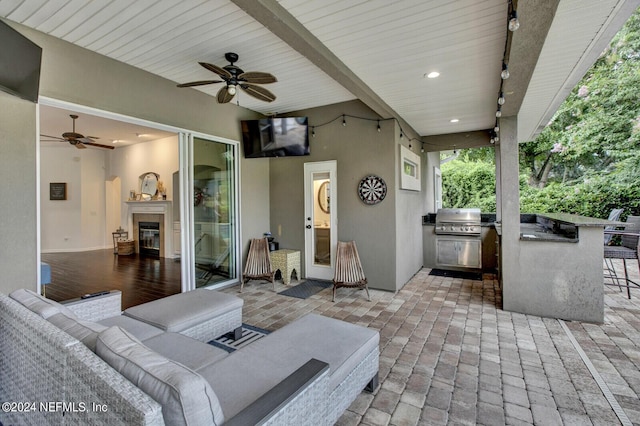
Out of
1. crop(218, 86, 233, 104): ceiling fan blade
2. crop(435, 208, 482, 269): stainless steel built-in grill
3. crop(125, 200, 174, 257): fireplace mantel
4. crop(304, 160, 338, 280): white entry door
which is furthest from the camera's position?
crop(125, 200, 174, 257): fireplace mantel

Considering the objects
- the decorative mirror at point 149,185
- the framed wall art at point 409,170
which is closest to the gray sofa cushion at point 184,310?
the framed wall art at point 409,170

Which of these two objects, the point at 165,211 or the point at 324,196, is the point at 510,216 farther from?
the point at 165,211

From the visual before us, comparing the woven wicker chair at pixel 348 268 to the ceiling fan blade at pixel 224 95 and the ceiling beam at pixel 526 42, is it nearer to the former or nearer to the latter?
the ceiling fan blade at pixel 224 95

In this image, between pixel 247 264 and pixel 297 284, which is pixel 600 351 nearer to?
pixel 297 284

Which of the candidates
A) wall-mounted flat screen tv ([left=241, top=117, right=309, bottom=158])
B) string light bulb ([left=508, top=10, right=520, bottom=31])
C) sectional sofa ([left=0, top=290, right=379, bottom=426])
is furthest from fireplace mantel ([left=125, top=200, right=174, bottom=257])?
string light bulb ([left=508, top=10, right=520, bottom=31])

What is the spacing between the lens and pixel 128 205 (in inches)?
340

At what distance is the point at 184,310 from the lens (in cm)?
252

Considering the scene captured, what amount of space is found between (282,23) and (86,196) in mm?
9323

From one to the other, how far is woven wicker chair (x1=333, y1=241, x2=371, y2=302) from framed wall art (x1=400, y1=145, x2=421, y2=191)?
4.27 ft

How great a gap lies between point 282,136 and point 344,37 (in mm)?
2300

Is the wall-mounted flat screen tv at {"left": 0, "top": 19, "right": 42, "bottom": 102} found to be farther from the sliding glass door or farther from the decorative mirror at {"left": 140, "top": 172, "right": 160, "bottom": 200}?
the decorative mirror at {"left": 140, "top": 172, "right": 160, "bottom": 200}

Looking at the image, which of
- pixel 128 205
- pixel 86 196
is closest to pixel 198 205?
pixel 128 205

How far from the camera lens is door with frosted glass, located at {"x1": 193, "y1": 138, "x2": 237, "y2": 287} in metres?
4.44

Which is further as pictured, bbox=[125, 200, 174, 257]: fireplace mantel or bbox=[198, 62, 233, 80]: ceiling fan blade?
bbox=[125, 200, 174, 257]: fireplace mantel
